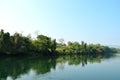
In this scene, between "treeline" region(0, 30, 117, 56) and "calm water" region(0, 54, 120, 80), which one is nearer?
"calm water" region(0, 54, 120, 80)

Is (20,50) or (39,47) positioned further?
(39,47)

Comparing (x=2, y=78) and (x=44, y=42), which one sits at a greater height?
(x=44, y=42)

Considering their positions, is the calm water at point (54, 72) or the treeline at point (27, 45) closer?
the calm water at point (54, 72)

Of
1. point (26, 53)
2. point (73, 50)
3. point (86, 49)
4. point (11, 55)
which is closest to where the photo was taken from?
point (11, 55)

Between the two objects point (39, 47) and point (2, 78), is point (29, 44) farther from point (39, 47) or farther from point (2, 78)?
point (2, 78)

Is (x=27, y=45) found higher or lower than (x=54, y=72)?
higher

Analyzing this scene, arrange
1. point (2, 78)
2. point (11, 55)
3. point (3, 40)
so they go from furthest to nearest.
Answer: point (11, 55) < point (3, 40) < point (2, 78)

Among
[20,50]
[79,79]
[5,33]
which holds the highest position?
[5,33]

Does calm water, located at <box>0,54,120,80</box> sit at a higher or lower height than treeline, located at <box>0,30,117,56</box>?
lower

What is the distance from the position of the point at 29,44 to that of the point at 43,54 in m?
8.86

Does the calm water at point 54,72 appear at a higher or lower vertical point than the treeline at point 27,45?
lower

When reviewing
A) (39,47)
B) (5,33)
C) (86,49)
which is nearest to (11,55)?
(5,33)

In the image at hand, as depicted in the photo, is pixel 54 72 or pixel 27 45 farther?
pixel 27 45

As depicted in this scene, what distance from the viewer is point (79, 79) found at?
979 inches
